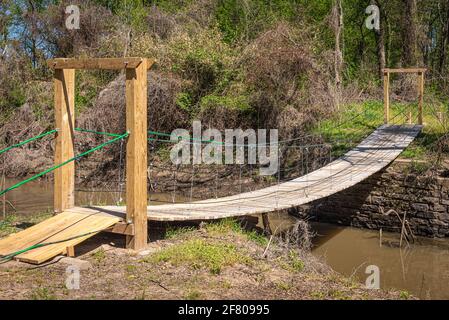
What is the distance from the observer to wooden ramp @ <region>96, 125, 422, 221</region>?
6.52 m

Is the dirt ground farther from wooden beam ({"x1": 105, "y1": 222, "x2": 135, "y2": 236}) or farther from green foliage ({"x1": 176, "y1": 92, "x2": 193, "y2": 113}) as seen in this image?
green foliage ({"x1": 176, "y1": 92, "x2": 193, "y2": 113})

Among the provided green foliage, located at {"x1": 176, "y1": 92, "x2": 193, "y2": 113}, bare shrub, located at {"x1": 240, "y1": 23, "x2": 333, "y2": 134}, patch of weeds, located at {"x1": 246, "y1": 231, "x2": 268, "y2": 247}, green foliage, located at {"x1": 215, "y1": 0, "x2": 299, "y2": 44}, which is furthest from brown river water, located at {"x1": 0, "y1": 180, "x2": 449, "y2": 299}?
green foliage, located at {"x1": 215, "y1": 0, "x2": 299, "y2": 44}

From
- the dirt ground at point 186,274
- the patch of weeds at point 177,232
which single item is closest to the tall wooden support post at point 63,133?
the dirt ground at point 186,274

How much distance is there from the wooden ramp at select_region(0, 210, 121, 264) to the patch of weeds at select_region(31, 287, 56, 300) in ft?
2.21

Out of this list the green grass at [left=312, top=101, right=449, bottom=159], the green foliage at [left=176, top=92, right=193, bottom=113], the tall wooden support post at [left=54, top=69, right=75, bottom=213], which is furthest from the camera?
the green foliage at [left=176, top=92, right=193, bottom=113]

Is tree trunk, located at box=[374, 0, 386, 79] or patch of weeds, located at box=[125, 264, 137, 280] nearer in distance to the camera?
patch of weeds, located at box=[125, 264, 137, 280]

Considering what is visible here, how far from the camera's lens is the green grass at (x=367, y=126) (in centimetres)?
1096

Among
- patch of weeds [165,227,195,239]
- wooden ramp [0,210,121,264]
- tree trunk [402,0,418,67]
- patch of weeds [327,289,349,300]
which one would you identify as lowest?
patch of weeds [327,289,349,300]

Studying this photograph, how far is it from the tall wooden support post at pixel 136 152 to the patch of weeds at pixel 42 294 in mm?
1390

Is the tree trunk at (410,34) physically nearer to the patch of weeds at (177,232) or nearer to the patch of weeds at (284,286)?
the patch of weeds at (177,232)

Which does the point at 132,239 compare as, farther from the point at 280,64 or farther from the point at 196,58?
the point at 196,58

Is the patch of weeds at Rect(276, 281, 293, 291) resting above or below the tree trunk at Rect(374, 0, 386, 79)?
below

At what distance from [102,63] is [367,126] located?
868 centimetres

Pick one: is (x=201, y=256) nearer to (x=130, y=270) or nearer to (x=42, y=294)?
(x=130, y=270)
